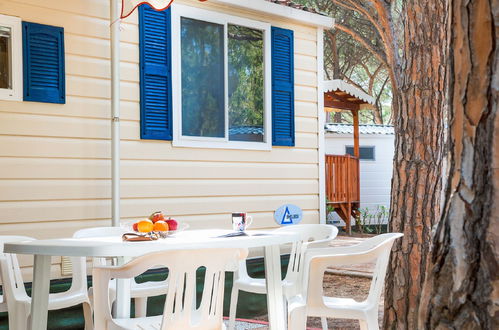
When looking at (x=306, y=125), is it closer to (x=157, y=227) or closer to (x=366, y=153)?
(x=157, y=227)

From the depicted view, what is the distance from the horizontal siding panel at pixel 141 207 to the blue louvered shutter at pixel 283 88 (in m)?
0.74

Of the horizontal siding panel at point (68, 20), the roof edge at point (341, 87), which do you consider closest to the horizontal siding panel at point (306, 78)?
the roof edge at point (341, 87)

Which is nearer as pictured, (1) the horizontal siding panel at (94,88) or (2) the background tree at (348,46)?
(1) the horizontal siding panel at (94,88)

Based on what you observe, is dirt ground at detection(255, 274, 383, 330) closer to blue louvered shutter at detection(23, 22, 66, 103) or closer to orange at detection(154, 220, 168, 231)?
orange at detection(154, 220, 168, 231)

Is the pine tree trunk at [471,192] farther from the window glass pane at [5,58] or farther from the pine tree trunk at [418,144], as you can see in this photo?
the window glass pane at [5,58]

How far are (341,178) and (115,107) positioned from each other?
6399 mm

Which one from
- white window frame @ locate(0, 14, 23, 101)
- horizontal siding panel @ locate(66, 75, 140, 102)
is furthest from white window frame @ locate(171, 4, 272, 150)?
white window frame @ locate(0, 14, 23, 101)

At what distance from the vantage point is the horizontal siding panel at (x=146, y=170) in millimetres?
5766

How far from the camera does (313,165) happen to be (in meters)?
8.22

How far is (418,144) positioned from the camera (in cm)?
408

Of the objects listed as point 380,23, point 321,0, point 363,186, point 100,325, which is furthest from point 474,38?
point 321,0

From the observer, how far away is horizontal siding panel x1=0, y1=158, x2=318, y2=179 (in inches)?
227

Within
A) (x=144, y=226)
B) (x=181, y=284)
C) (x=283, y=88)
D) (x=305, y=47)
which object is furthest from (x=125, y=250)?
(x=305, y=47)

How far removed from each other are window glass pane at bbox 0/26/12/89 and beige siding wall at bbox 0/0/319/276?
0.17 meters
